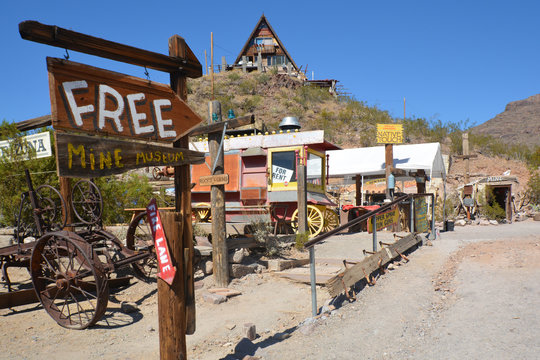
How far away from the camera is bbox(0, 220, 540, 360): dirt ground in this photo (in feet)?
13.3

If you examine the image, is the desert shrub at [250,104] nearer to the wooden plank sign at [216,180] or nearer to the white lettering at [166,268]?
the wooden plank sign at [216,180]

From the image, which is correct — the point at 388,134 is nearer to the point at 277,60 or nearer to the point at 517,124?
the point at 277,60

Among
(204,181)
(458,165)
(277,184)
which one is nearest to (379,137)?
(277,184)

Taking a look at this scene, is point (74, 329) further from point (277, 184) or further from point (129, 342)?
point (277, 184)

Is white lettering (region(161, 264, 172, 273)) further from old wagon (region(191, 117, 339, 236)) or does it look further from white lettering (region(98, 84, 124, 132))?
old wagon (region(191, 117, 339, 236))

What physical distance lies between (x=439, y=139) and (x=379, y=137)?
19.1m

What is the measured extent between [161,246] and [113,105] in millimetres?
1161

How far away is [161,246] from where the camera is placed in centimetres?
327

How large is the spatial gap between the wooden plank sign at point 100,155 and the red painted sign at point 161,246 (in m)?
0.36

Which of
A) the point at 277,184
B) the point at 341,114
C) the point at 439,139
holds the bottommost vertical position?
the point at 277,184

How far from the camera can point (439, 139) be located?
3084 centimetres

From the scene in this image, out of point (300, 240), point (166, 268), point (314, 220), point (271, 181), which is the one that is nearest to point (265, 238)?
point (300, 240)

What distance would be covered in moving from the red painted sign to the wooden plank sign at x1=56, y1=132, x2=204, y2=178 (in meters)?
0.36

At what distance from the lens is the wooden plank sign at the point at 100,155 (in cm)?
271
